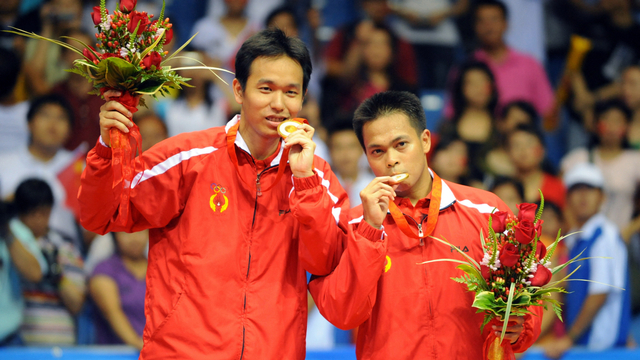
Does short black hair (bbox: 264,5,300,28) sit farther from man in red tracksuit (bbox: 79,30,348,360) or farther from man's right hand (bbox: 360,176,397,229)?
man's right hand (bbox: 360,176,397,229)

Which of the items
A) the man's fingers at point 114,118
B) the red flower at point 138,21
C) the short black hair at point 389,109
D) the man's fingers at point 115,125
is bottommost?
the man's fingers at point 115,125

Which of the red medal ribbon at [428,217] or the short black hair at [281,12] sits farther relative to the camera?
the short black hair at [281,12]

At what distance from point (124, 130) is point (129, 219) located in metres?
0.41

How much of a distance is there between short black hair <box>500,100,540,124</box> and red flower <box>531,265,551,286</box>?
3934 millimetres

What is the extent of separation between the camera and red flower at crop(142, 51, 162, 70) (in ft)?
7.17

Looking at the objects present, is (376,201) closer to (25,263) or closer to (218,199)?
(218,199)

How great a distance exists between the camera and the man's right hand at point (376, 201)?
2.29 m

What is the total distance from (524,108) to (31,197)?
4.78m

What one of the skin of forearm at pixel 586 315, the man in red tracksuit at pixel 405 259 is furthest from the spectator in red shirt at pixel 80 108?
the skin of forearm at pixel 586 315

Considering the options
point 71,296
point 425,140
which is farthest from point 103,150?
point 71,296

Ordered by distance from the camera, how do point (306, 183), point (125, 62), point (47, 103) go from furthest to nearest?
point (47, 103), point (306, 183), point (125, 62)

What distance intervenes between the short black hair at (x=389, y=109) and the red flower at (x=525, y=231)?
64 centimetres

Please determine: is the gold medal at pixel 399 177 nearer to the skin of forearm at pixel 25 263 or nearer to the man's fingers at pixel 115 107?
the man's fingers at pixel 115 107

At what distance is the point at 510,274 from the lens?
2301 mm
